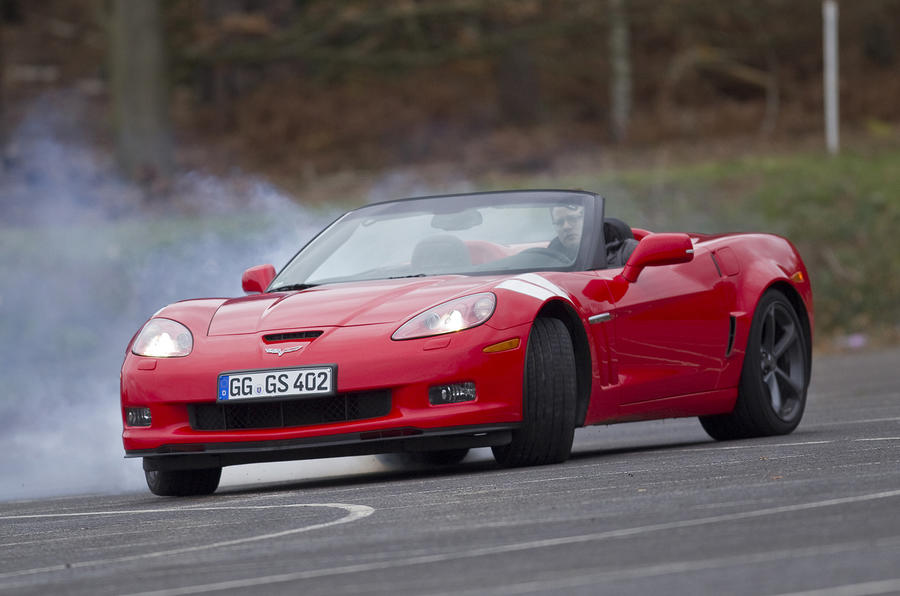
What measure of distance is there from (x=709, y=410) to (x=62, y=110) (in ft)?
95.7

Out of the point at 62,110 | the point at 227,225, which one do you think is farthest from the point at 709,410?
the point at 62,110

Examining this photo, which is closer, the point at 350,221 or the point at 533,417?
the point at 533,417

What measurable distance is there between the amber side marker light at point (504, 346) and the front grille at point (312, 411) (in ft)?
1.45

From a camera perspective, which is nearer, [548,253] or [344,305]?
[344,305]

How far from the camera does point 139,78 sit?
80.8ft

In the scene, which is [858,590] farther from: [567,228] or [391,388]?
[567,228]

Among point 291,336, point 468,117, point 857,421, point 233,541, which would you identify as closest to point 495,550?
point 233,541

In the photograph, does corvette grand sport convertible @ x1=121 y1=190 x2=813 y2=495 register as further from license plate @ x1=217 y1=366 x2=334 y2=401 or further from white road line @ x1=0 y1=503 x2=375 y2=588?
white road line @ x1=0 y1=503 x2=375 y2=588

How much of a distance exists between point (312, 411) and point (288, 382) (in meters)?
0.17

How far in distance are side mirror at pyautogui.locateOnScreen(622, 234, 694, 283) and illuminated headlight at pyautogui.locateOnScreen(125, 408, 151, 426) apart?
89.3 inches

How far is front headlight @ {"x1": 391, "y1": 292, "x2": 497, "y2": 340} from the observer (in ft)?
24.1

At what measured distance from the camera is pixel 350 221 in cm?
927

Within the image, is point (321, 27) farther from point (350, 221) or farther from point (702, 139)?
point (350, 221)

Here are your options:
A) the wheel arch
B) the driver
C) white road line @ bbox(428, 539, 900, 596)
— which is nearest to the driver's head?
the driver
